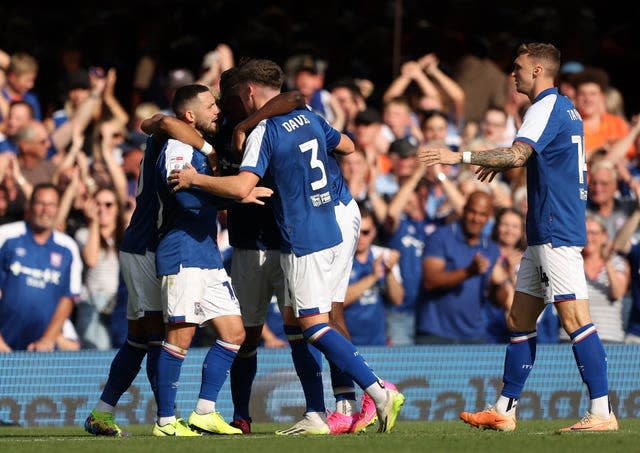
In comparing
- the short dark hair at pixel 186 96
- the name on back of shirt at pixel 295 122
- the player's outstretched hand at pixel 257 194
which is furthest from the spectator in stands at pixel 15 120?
the player's outstretched hand at pixel 257 194

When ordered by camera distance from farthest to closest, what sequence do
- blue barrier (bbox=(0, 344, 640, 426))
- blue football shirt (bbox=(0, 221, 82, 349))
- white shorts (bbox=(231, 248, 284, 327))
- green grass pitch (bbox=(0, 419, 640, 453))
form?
blue football shirt (bbox=(0, 221, 82, 349)) → blue barrier (bbox=(0, 344, 640, 426)) → white shorts (bbox=(231, 248, 284, 327)) → green grass pitch (bbox=(0, 419, 640, 453))

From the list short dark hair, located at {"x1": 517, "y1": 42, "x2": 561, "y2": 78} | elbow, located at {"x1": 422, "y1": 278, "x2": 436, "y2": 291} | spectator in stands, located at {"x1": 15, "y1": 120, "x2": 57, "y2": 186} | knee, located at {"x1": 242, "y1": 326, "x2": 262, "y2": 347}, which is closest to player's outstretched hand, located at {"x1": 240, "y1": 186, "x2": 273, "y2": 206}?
knee, located at {"x1": 242, "y1": 326, "x2": 262, "y2": 347}

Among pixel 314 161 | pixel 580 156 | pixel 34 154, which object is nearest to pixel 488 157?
pixel 580 156

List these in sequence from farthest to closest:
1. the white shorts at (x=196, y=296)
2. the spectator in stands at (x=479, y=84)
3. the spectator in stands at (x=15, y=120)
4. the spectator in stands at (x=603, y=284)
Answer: the spectator in stands at (x=479, y=84) < the spectator in stands at (x=15, y=120) < the spectator in stands at (x=603, y=284) < the white shorts at (x=196, y=296)

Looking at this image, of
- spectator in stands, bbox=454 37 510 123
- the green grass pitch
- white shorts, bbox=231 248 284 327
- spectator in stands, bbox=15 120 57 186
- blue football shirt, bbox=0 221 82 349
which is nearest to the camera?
the green grass pitch

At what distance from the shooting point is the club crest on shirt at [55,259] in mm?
12484

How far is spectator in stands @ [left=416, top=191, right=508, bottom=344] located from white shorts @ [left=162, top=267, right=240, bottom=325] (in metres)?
3.64

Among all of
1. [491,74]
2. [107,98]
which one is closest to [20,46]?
[107,98]

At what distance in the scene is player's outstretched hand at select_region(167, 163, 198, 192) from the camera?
9.10 m

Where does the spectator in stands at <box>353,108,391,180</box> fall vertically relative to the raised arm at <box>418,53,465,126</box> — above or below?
below

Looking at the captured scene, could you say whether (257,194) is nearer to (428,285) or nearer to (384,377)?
(384,377)

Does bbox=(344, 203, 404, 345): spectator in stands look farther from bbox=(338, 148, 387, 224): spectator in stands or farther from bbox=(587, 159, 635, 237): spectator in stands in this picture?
bbox=(587, 159, 635, 237): spectator in stands

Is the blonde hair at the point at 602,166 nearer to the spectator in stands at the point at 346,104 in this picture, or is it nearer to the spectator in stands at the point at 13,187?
the spectator in stands at the point at 346,104

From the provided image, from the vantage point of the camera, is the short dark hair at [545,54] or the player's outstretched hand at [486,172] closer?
the player's outstretched hand at [486,172]
